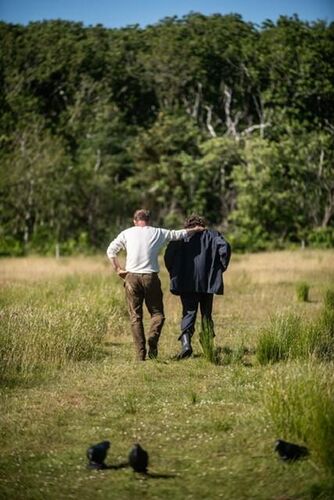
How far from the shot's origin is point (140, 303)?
456 inches

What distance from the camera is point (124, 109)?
55.3m

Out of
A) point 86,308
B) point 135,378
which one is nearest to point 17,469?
point 135,378

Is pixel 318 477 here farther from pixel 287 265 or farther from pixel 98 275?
pixel 287 265

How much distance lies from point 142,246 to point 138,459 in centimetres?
489

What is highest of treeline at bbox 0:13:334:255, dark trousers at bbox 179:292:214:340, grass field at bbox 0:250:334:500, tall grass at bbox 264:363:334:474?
treeline at bbox 0:13:334:255

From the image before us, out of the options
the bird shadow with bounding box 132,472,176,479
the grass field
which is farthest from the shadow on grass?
the bird shadow with bounding box 132,472,176,479

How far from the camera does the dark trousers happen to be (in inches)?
468

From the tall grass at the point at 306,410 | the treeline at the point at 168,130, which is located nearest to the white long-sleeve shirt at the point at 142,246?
the tall grass at the point at 306,410

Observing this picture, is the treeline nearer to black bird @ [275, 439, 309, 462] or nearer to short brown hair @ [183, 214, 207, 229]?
short brown hair @ [183, 214, 207, 229]

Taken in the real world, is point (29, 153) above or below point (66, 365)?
above

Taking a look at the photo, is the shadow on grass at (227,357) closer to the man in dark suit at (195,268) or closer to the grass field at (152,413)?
the grass field at (152,413)

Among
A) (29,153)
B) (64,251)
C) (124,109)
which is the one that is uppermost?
(124,109)

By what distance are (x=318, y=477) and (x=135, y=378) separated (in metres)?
3.86

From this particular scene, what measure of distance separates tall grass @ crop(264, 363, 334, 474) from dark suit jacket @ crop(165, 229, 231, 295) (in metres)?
3.70
